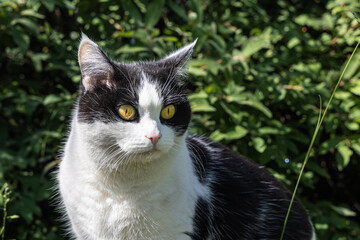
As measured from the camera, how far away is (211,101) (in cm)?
221

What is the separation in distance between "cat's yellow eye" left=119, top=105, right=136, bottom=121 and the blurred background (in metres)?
0.69

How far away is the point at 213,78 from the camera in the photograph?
88.1 inches

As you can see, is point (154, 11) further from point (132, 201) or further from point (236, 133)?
point (132, 201)

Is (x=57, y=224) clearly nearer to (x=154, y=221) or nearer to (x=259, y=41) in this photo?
(x=154, y=221)

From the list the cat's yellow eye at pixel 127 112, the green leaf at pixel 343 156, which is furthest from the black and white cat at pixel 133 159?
the green leaf at pixel 343 156

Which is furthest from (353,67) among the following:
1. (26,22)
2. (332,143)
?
(26,22)

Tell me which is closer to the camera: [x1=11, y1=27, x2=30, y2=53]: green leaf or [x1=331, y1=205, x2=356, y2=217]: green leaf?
[x1=11, y1=27, x2=30, y2=53]: green leaf

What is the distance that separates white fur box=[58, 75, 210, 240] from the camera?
4.97 feet

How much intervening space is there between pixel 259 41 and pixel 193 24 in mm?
348

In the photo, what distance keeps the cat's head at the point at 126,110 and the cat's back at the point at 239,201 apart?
29 cm

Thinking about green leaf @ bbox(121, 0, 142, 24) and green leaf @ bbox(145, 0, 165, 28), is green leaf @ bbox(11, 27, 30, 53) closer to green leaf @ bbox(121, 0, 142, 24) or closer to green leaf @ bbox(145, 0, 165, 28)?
green leaf @ bbox(121, 0, 142, 24)

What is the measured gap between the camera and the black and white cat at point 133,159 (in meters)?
1.50

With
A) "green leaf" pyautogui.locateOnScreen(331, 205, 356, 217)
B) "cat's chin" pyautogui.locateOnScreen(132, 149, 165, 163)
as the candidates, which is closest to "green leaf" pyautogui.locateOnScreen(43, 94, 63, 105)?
"cat's chin" pyautogui.locateOnScreen(132, 149, 165, 163)

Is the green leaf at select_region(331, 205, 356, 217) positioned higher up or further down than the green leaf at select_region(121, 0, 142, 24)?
further down
